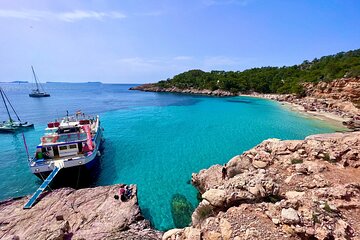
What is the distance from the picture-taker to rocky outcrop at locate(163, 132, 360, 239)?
8164mm

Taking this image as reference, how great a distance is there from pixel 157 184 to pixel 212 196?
8.27 m

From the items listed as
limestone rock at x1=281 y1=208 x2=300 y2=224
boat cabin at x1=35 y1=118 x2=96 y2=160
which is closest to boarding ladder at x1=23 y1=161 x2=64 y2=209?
boat cabin at x1=35 y1=118 x2=96 y2=160

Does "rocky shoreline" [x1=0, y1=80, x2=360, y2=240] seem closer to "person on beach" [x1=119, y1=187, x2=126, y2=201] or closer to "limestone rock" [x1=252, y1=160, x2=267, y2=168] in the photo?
"limestone rock" [x1=252, y1=160, x2=267, y2=168]

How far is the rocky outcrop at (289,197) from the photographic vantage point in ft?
26.8

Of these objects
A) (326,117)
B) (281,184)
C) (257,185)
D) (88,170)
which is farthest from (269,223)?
(326,117)

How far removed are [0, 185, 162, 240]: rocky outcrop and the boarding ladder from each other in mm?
439

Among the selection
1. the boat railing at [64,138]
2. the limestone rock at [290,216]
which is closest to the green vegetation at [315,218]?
the limestone rock at [290,216]

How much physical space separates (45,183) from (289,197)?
16704mm

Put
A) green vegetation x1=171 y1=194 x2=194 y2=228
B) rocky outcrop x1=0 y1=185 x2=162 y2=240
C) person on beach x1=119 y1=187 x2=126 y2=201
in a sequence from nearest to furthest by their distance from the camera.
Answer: rocky outcrop x1=0 y1=185 x2=162 y2=240, green vegetation x1=171 y1=194 x2=194 y2=228, person on beach x1=119 y1=187 x2=126 y2=201

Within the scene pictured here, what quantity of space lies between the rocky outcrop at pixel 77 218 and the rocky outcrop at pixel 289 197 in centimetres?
323

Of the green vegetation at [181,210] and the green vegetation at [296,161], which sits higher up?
the green vegetation at [296,161]

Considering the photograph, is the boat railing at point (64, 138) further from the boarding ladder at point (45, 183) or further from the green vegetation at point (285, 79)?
the green vegetation at point (285, 79)

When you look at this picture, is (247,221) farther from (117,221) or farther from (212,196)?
(117,221)

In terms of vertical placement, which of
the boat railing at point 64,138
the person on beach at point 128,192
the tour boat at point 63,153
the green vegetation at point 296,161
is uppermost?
the green vegetation at point 296,161
